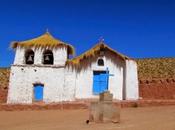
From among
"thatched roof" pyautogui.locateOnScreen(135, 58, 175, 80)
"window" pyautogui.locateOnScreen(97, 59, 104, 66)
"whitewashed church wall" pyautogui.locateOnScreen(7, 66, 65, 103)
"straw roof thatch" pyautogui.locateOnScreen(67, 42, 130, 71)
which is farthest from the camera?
"thatched roof" pyautogui.locateOnScreen(135, 58, 175, 80)

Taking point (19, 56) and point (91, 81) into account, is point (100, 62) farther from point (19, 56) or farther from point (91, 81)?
point (19, 56)

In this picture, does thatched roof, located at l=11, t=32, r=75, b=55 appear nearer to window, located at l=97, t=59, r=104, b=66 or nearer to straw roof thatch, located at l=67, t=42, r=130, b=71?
straw roof thatch, located at l=67, t=42, r=130, b=71

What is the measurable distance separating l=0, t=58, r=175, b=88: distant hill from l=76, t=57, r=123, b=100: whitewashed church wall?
49.5 ft

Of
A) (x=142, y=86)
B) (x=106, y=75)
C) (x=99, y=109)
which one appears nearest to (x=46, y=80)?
(x=106, y=75)

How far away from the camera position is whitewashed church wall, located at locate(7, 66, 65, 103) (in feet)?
90.5

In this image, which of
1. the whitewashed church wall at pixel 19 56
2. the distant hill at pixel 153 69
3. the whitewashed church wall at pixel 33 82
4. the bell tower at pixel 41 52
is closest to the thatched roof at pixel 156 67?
the distant hill at pixel 153 69

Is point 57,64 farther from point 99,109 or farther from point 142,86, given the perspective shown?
point 99,109

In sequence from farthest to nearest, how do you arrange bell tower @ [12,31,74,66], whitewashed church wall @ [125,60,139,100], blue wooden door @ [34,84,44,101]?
1. bell tower @ [12,31,74,66]
2. blue wooden door @ [34,84,44,101]
3. whitewashed church wall @ [125,60,139,100]

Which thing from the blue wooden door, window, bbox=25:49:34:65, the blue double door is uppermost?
window, bbox=25:49:34:65

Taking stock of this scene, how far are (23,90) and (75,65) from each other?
15.2ft

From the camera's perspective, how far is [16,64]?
28078 millimetres

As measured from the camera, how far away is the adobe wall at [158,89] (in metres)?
29.8

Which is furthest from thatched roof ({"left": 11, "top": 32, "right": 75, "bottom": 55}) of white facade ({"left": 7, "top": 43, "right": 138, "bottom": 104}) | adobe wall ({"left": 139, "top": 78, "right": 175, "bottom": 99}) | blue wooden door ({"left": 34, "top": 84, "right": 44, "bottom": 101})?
adobe wall ({"left": 139, "top": 78, "right": 175, "bottom": 99})

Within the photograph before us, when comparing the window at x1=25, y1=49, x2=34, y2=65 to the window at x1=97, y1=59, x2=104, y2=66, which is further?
the window at x1=97, y1=59, x2=104, y2=66
